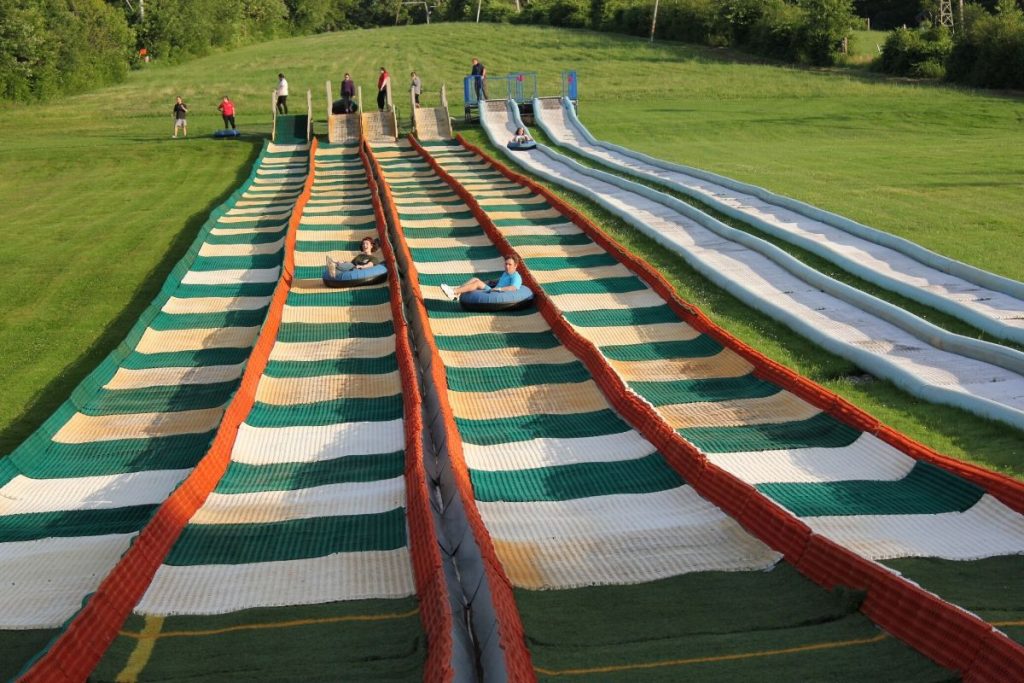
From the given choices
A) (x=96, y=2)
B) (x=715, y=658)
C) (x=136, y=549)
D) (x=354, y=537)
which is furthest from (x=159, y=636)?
(x=96, y=2)

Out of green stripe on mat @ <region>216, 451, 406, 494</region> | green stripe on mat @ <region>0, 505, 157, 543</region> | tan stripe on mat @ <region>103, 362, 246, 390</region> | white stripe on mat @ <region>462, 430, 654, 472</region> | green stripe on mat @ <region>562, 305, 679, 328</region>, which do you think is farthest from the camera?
green stripe on mat @ <region>562, 305, 679, 328</region>

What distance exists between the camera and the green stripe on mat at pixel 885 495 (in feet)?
25.4

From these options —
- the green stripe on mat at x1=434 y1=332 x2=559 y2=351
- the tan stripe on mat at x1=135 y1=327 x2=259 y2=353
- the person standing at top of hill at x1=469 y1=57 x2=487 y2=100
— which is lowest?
the tan stripe on mat at x1=135 y1=327 x2=259 y2=353

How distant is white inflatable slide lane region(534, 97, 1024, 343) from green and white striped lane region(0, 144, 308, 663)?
8.13m

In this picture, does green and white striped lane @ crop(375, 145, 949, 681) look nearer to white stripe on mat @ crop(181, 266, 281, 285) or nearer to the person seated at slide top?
the person seated at slide top

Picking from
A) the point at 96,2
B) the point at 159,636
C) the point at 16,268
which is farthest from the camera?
the point at 96,2

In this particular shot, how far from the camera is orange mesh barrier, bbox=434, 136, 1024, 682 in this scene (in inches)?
216

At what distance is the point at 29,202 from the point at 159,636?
2189cm

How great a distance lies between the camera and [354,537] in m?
7.85

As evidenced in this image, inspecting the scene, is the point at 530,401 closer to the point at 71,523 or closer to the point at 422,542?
the point at 422,542

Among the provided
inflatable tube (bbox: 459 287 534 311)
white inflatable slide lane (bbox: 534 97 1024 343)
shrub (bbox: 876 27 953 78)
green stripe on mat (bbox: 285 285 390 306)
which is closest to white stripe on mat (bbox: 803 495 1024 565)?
white inflatable slide lane (bbox: 534 97 1024 343)

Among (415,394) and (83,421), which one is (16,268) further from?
(415,394)

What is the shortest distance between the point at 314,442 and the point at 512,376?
2499 mm

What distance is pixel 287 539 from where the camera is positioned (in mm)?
7879
